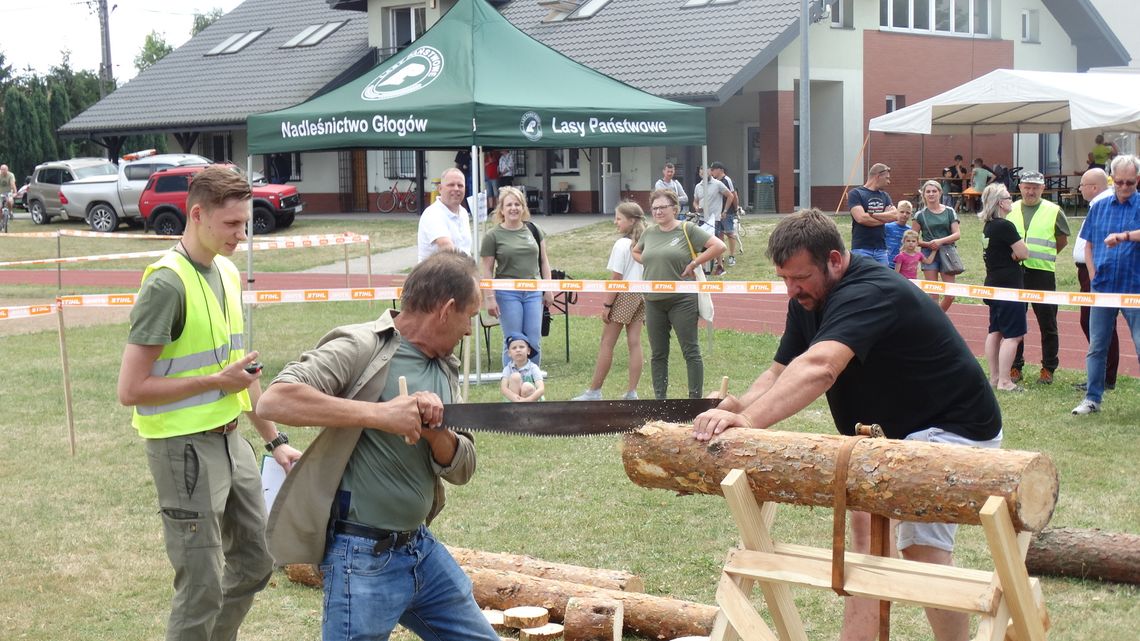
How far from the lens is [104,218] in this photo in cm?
3078

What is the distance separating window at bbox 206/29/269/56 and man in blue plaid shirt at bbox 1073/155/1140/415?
3219 cm

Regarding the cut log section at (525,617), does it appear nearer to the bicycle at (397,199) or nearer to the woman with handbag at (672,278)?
the woman with handbag at (672,278)

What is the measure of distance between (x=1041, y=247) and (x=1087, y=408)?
196 cm

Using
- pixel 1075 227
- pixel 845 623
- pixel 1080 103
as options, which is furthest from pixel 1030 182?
pixel 1075 227

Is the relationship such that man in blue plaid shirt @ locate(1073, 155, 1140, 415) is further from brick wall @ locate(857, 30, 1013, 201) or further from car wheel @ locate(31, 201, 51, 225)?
car wheel @ locate(31, 201, 51, 225)

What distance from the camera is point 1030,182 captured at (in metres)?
11.4

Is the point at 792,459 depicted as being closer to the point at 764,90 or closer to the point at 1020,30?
the point at 764,90

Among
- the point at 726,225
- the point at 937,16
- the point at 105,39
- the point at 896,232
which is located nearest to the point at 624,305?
the point at 896,232

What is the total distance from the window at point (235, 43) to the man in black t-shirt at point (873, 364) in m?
35.9

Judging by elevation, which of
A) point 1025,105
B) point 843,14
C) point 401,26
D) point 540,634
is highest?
point 401,26

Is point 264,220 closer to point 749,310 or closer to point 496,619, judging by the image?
point 749,310

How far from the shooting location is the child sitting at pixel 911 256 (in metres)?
13.6

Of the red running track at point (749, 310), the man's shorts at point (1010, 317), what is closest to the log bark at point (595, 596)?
the man's shorts at point (1010, 317)

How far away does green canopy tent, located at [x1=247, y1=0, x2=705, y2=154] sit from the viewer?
36.3ft
